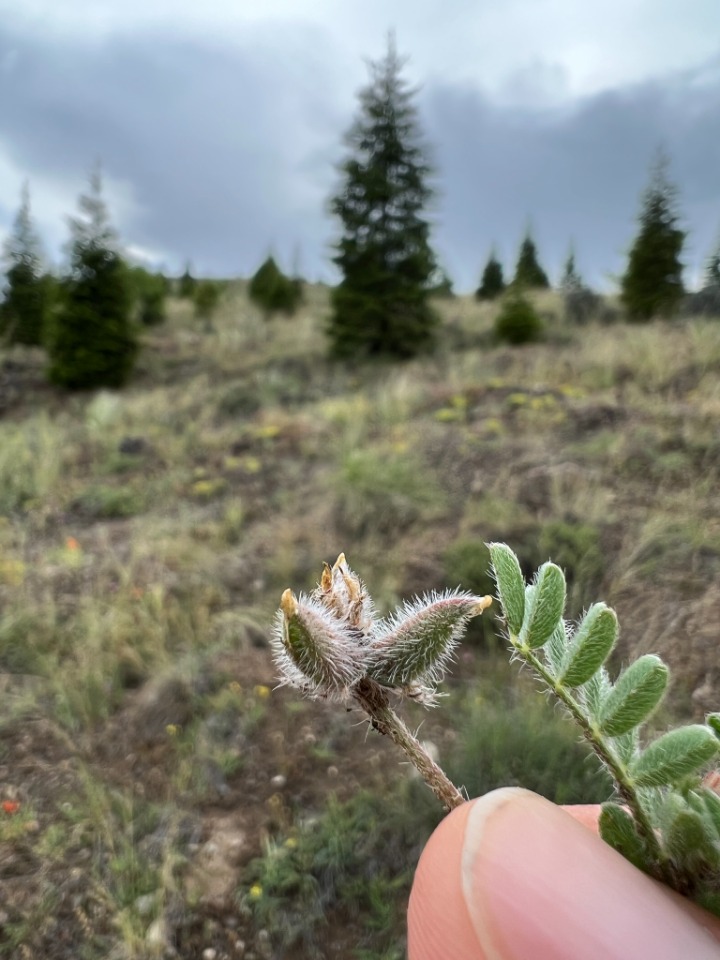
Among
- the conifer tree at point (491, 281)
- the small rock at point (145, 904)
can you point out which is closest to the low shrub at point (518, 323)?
the conifer tree at point (491, 281)

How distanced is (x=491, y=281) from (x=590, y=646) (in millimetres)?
26853

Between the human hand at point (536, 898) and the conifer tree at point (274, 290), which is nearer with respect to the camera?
the human hand at point (536, 898)

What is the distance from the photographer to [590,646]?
0.78m

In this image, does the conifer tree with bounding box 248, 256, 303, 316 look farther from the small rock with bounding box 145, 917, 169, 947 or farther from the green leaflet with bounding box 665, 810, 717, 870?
the green leaflet with bounding box 665, 810, 717, 870

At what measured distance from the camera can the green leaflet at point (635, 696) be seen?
750 mm

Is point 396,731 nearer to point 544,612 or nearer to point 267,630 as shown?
point 544,612

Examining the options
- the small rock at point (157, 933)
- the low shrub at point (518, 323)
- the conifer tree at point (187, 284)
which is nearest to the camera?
the small rock at point (157, 933)

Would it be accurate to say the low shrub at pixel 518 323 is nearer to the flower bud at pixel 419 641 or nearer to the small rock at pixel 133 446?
the small rock at pixel 133 446

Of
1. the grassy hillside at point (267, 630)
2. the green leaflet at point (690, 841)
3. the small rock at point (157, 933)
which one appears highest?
the green leaflet at point (690, 841)

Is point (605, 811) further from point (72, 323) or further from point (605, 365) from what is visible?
point (72, 323)

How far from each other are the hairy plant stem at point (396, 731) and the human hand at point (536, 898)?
0.13 meters

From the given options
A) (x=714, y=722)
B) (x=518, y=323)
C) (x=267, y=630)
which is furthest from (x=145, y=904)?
(x=518, y=323)

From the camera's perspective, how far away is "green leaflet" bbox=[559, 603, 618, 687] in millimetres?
771

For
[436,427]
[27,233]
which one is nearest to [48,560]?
[436,427]
